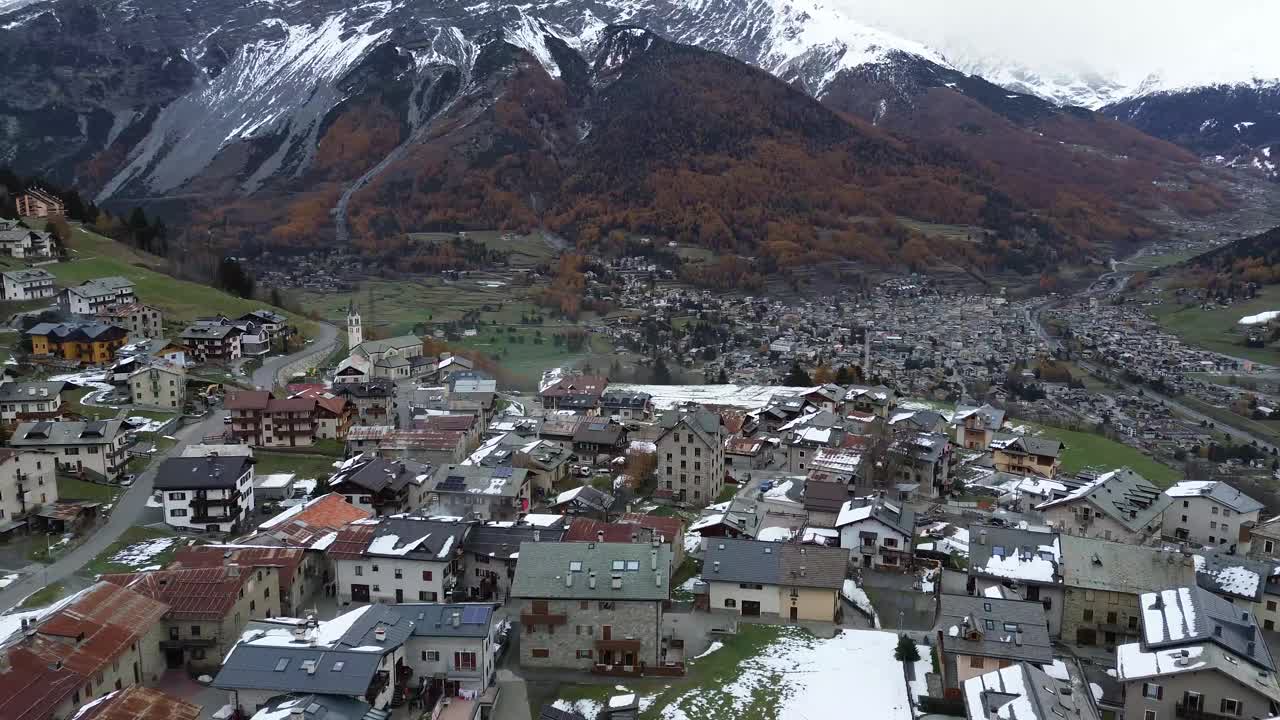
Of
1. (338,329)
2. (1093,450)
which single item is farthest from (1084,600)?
(338,329)

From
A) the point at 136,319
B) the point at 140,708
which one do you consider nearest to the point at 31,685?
the point at 140,708

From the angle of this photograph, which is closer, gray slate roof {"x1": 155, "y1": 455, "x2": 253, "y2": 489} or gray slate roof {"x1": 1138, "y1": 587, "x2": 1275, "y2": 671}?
gray slate roof {"x1": 1138, "y1": 587, "x2": 1275, "y2": 671}

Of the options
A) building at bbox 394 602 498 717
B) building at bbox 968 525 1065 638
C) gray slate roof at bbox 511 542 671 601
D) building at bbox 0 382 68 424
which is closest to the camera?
building at bbox 394 602 498 717

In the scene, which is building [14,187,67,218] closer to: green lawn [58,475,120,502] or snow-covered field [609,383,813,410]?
snow-covered field [609,383,813,410]

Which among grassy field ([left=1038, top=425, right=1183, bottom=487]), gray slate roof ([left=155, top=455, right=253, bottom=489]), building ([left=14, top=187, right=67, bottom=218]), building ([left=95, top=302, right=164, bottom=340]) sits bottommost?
grassy field ([left=1038, top=425, right=1183, bottom=487])

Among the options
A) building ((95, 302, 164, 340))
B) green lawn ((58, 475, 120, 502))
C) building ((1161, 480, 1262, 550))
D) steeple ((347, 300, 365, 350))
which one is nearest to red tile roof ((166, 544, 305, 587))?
green lawn ((58, 475, 120, 502))

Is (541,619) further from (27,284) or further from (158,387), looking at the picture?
(27,284)

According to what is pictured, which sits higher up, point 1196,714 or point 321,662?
point 321,662
